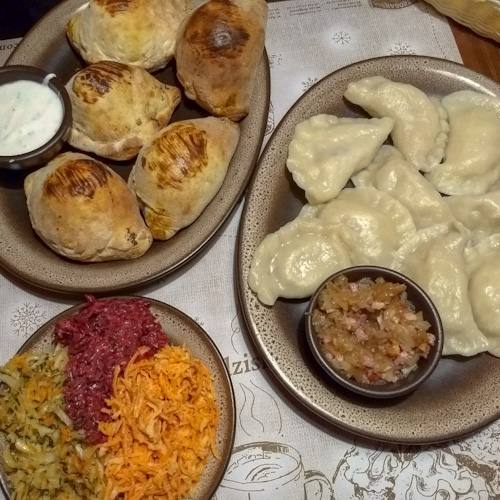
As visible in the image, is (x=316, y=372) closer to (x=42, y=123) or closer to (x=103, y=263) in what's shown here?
(x=103, y=263)

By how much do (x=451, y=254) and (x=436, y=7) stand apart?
1.28m

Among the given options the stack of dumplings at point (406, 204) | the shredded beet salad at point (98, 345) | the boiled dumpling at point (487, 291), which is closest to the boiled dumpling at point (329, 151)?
the stack of dumplings at point (406, 204)

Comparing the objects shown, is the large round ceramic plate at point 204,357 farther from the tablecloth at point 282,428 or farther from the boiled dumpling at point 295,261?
the boiled dumpling at point 295,261

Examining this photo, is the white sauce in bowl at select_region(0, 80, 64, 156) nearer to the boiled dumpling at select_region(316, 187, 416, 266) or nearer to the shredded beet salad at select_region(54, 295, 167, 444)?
the shredded beet salad at select_region(54, 295, 167, 444)

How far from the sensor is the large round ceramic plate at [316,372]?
1.89m

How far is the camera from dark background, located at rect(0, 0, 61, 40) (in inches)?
104

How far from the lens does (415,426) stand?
1891mm

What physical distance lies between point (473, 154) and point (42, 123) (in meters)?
1.62

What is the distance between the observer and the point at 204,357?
1.97 meters

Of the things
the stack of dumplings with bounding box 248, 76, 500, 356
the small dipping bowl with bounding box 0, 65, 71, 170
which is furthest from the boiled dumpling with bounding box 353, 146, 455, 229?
the small dipping bowl with bounding box 0, 65, 71, 170

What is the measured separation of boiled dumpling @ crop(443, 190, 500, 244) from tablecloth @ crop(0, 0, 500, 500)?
0.70 meters

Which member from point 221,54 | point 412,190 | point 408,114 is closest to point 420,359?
point 412,190

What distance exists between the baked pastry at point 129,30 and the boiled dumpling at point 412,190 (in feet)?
3.13

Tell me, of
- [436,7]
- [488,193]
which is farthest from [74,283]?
[436,7]
